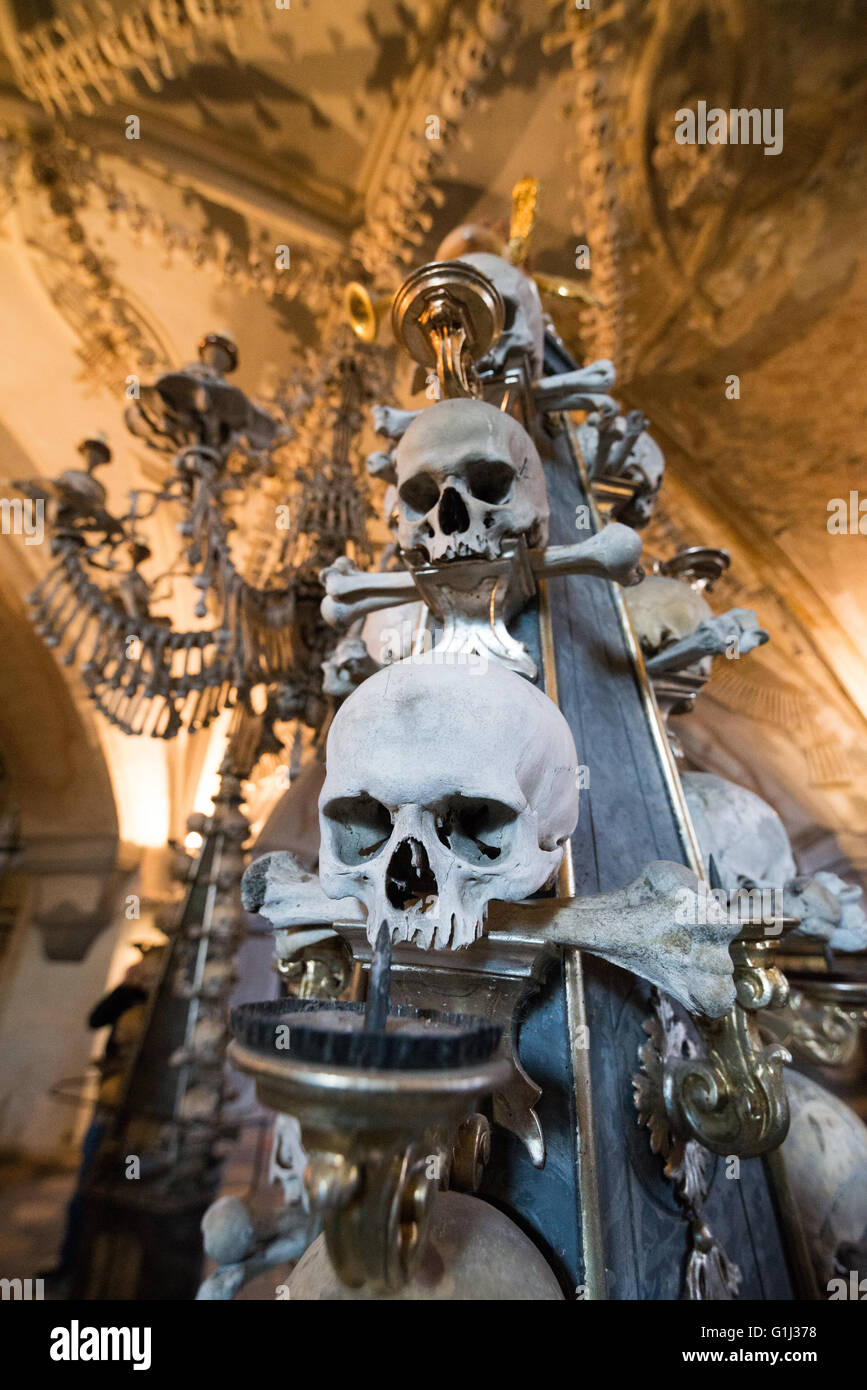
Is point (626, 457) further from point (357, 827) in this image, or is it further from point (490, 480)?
point (357, 827)

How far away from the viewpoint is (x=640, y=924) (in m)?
0.76

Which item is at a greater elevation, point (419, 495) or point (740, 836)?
point (419, 495)

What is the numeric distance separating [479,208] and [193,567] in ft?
11.7

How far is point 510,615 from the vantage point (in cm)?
133

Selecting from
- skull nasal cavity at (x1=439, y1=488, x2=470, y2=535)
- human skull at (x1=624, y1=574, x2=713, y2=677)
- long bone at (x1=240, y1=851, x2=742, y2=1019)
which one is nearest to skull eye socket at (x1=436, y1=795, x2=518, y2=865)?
long bone at (x1=240, y1=851, x2=742, y2=1019)

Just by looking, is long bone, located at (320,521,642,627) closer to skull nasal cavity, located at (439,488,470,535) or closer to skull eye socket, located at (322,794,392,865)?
skull nasal cavity, located at (439,488,470,535)

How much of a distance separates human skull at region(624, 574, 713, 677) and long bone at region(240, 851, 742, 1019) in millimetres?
902

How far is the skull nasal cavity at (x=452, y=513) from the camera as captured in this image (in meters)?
1.10

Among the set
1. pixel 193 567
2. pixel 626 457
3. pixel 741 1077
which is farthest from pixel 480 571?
pixel 193 567

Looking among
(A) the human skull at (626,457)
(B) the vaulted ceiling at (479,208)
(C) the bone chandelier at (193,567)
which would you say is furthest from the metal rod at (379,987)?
(B) the vaulted ceiling at (479,208)

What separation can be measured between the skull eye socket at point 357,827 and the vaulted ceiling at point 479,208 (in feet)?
10.8

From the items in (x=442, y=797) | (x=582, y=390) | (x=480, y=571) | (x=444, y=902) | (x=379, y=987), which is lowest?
(x=379, y=987)
